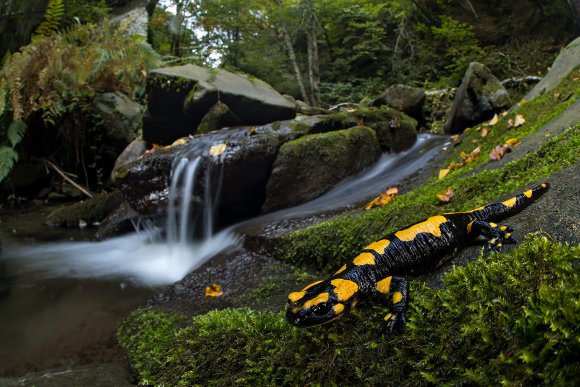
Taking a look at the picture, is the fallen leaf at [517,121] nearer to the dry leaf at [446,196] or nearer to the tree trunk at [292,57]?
the dry leaf at [446,196]

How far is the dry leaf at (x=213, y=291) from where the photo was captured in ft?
12.2

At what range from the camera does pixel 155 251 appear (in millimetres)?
5961

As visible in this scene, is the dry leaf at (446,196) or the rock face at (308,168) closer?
the dry leaf at (446,196)

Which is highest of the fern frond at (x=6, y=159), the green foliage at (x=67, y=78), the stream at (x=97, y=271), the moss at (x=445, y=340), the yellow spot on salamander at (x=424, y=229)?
the green foliage at (x=67, y=78)

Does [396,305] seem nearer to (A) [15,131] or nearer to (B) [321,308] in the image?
(B) [321,308]

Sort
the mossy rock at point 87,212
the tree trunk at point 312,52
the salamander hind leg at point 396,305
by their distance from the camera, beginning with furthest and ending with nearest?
1. the tree trunk at point 312,52
2. the mossy rock at point 87,212
3. the salamander hind leg at point 396,305

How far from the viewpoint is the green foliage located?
863cm

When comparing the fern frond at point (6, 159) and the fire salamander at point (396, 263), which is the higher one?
the fern frond at point (6, 159)

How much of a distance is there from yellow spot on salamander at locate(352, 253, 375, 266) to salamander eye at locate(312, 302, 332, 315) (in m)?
0.40

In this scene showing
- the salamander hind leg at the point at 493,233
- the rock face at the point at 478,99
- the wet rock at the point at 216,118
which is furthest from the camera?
the wet rock at the point at 216,118

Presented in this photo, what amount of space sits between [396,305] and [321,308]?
0.34 m

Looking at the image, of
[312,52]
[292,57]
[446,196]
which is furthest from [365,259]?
[312,52]

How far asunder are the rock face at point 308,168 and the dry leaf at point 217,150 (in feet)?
2.84

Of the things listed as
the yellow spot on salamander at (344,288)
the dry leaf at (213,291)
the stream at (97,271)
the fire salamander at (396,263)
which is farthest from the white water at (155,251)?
the yellow spot on salamander at (344,288)
